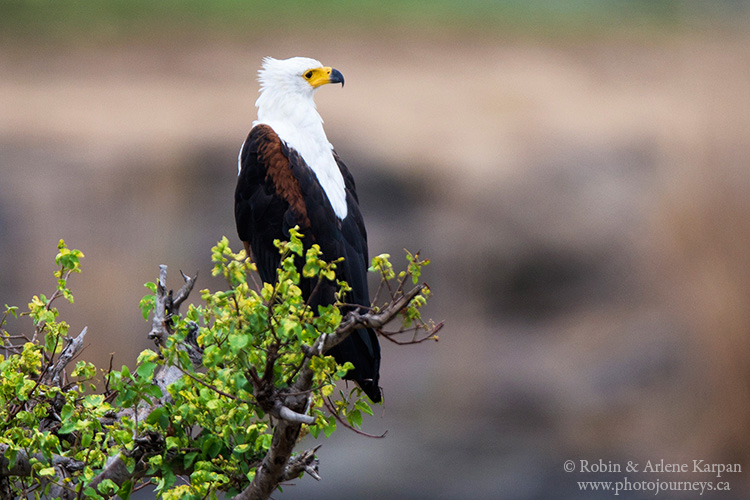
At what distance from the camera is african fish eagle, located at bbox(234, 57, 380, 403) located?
263 cm

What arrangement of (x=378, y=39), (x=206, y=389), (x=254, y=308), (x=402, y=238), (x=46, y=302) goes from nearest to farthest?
1. (x=254, y=308)
2. (x=206, y=389)
3. (x=46, y=302)
4. (x=402, y=238)
5. (x=378, y=39)

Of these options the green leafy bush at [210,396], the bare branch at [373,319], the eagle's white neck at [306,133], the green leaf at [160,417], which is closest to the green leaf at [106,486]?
the green leafy bush at [210,396]

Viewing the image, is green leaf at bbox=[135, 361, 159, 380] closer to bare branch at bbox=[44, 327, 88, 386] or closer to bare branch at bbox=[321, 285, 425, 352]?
bare branch at bbox=[321, 285, 425, 352]

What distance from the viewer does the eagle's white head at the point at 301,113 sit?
112 inches

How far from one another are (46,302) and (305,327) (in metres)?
0.62

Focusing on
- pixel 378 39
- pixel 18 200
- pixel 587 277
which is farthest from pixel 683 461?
pixel 18 200

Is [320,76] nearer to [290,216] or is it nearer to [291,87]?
[291,87]

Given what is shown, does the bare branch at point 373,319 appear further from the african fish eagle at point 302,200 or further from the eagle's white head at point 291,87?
the eagle's white head at point 291,87

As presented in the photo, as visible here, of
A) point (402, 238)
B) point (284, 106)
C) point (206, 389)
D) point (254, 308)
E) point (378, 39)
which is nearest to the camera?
point (254, 308)

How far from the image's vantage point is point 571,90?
5332 mm

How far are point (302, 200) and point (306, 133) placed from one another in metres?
0.32

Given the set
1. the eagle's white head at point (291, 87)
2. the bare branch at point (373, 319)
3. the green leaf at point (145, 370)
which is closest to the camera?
the bare branch at point (373, 319)

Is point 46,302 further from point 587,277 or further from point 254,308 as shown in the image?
point 587,277

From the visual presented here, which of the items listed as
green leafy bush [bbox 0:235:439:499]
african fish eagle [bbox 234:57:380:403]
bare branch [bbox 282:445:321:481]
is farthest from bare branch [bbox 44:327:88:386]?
african fish eagle [bbox 234:57:380:403]
